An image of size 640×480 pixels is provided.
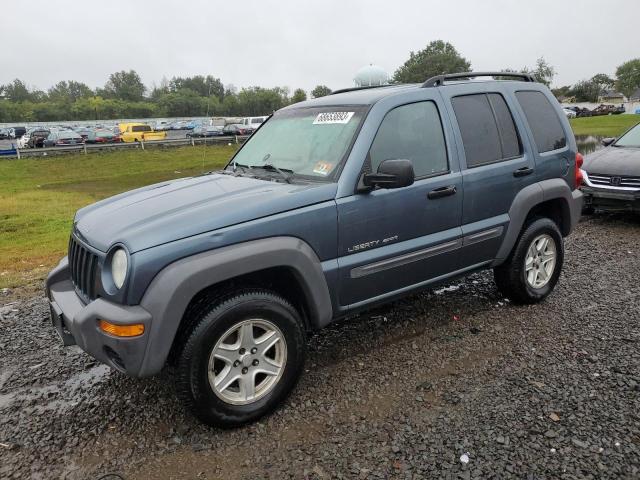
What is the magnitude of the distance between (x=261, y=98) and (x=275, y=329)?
300 ft

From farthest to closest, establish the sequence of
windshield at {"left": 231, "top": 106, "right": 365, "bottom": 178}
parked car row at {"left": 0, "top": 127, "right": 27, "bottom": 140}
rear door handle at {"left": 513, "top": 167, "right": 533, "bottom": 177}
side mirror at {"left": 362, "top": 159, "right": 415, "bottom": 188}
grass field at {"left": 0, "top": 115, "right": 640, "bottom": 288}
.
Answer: parked car row at {"left": 0, "top": 127, "right": 27, "bottom": 140}, grass field at {"left": 0, "top": 115, "right": 640, "bottom": 288}, rear door handle at {"left": 513, "top": 167, "right": 533, "bottom": 177}, windshield at {"left": 231, "top": 106, "right": 365, "bottom": 178}, side mirror at {"left": 362, "top": 159, "right": 415, "bottom": 188}

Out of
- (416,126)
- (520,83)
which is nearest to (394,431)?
(416,126)

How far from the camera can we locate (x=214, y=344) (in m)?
2.77

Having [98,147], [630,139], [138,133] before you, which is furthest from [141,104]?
[630,139]

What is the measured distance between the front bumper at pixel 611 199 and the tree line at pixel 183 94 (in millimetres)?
60237

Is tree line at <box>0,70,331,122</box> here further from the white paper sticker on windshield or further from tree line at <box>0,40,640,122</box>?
the white paper sticker on windshield

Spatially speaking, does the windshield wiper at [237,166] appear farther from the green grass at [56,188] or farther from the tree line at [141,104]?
the tree line at [141,104]

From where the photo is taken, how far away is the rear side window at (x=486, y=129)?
3.87 metres

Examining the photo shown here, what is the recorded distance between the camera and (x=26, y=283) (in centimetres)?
580

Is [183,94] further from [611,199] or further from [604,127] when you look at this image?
[611,199]

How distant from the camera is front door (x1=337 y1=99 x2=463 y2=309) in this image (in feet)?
10.6

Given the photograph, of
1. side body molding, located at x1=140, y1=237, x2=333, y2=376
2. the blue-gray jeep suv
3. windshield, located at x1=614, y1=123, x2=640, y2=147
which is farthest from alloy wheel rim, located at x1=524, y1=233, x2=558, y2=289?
windshield, located at x1=614, y1=123, x2=640, y2=147

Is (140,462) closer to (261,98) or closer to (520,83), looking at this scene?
(520,83)

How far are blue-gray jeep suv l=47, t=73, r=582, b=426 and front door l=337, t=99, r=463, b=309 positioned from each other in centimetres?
1
